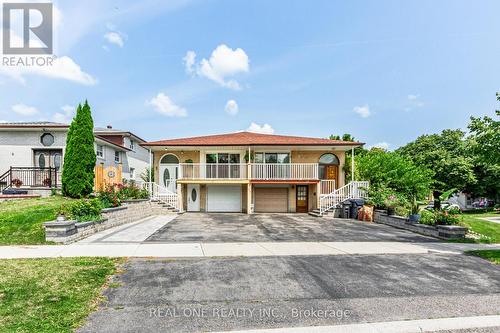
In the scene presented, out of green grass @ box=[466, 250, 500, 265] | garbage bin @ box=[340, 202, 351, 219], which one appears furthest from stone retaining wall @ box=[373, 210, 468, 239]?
garbage bin @ box=[340, 202, 351, 219]

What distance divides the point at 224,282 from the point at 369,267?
330 centimetres

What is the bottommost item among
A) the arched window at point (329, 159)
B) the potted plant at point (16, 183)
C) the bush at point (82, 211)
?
the bush at point (82, 211)

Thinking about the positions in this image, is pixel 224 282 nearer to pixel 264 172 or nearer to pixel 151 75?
pixel 264 172

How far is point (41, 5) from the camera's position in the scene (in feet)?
36.7

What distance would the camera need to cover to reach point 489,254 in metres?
7.30

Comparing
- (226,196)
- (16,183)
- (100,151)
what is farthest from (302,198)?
(16,183)

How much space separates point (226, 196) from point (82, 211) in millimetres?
10794

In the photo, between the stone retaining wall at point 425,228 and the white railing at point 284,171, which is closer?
the stone retaining wall at point 425,228

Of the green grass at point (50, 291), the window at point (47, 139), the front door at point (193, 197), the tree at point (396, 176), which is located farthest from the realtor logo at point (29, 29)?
the tree at point (396, 176)

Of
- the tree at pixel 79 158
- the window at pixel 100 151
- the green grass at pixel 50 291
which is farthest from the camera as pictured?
the window at pixel 100 151

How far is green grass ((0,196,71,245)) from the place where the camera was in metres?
8.16

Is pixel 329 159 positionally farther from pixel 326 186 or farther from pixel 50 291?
pixel 50 291

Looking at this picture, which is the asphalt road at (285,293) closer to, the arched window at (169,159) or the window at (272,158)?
the window at (272,158)

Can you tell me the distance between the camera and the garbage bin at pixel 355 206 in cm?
1609
